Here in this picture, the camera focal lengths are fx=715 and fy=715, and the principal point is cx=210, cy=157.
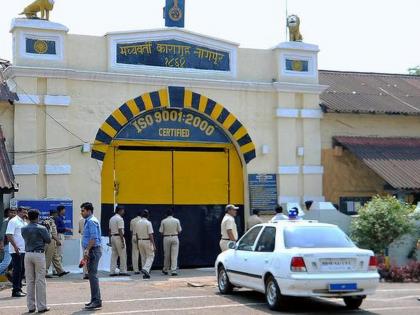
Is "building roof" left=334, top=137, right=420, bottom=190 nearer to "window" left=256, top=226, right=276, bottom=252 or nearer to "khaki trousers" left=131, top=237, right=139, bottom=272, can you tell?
"khaki trousers" left=131, top=237, right=139, bottom=272

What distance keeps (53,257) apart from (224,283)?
5325 millimetres

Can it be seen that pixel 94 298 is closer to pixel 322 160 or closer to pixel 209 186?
pixel 209 186

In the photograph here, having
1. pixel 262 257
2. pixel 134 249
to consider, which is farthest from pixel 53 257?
pixel 262 257

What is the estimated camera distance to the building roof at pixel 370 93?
2178cm

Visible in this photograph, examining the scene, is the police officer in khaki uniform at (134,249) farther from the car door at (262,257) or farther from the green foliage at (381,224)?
the car door at (262,257)

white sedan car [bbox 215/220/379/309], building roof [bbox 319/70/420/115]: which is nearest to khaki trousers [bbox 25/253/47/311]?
white sedan car [bbox 215/220/379/309]

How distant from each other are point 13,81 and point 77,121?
188cm

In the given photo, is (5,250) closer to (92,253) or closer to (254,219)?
(92,253)

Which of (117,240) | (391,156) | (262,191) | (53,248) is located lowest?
(53,248)

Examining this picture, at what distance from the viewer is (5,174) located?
16.8 metres

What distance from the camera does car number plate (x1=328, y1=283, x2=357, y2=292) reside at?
1108 centimetres

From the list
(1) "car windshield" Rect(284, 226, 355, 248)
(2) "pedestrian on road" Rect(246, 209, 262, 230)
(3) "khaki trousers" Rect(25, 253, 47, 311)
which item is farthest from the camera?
(2) "pedestrian on road" Rect(246, 209, 262, 230)

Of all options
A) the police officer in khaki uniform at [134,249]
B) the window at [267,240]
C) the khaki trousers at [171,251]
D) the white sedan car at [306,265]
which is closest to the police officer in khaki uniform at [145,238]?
the police officer in khaki uniform at [134,249]

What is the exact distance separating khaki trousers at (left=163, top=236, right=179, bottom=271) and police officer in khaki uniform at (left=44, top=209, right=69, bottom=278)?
2566mm
